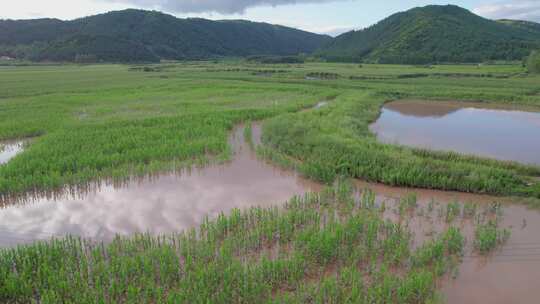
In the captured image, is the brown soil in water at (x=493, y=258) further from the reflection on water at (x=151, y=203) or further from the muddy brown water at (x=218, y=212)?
the reflection on water at (x=151, y=203)

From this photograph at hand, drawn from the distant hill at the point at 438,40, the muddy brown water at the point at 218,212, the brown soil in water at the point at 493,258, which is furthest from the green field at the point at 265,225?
the distant hill at the point at 438,40

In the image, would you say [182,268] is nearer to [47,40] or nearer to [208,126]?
[208,126]

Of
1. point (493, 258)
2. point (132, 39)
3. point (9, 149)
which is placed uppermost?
point (132, 39)

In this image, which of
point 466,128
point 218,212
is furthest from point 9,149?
point 466,128

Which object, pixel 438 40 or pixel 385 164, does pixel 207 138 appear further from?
pixel 438 40

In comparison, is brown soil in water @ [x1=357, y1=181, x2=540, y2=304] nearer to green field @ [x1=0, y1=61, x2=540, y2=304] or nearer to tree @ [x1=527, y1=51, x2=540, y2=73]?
green field @ [x1=0, y1=61, x2=540, y2=304]

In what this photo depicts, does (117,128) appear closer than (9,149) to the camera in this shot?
No
